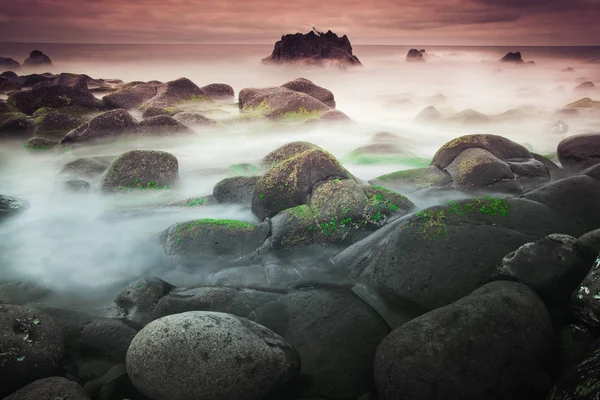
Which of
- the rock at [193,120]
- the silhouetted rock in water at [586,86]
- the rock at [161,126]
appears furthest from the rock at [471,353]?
the silhouetted rock in water at [586,86]

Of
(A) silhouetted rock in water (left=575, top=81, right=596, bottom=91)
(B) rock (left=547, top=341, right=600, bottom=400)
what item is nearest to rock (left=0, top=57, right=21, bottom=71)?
(A) silhouetted rock in water (left=575, top=81, right=596, bottom=91)

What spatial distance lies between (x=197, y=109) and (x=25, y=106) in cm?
603

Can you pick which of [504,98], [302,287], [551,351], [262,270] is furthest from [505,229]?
[504,98]

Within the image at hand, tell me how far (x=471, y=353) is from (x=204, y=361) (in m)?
1.70

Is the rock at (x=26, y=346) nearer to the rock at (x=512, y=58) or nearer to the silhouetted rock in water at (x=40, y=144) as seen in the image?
the silhouetted rock in water at (x=40, y=144)

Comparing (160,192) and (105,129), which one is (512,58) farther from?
(160,192)

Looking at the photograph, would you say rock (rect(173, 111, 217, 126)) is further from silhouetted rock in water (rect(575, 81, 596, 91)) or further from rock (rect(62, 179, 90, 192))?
silhouetted rock in water (rect(575, 81, 596, 91))

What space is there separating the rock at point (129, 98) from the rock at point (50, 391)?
1640 centimetres

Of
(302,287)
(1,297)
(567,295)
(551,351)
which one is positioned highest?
(567,295)

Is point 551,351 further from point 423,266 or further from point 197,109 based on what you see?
point 197,109

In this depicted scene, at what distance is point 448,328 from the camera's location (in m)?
2.90

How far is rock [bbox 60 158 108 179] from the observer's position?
902 cm

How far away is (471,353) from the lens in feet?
9.13

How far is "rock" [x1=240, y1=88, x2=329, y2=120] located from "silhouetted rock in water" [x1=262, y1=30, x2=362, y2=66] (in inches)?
807
